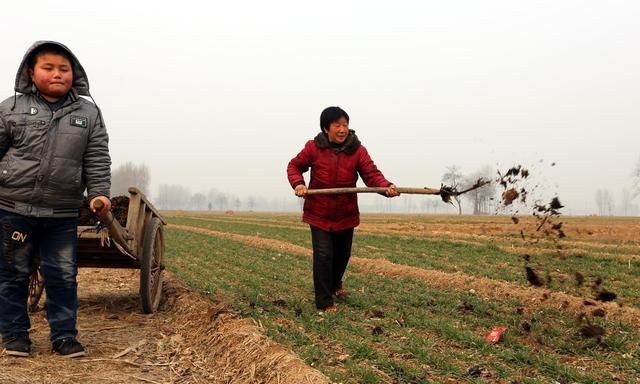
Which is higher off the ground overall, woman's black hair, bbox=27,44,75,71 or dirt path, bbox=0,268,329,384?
woman's black hair, bbox=27,44,75,71

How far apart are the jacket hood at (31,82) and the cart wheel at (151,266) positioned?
1.82m

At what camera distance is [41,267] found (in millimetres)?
4055

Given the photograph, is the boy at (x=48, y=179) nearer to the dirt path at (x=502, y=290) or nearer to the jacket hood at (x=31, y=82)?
the jacket hood at (x=31, y=82)

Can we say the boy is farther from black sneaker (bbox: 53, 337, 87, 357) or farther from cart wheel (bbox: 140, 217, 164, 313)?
cart wheel (bbox: 140, 217, 164, 313)

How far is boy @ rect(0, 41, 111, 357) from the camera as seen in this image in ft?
12.5

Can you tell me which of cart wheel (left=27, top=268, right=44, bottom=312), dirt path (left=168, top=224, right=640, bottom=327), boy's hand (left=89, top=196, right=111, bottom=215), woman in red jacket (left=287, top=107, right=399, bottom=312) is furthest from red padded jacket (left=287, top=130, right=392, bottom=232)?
cart wheel (left=27, top=268, right=44, bottom=312)

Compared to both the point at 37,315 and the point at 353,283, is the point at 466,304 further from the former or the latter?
the point at 37,315

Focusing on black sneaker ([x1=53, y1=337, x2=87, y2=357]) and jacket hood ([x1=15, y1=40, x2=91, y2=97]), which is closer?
jacket hood ([x1=15, y1=40, x2=91, y2=97])

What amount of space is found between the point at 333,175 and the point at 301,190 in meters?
0.51

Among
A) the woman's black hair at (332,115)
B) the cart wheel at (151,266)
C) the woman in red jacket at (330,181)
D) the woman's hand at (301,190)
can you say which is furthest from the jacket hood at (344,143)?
the cart wheel at (151,266)

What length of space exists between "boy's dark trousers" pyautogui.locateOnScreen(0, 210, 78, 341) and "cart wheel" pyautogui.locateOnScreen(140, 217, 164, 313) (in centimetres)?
123

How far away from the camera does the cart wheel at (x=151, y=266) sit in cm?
538

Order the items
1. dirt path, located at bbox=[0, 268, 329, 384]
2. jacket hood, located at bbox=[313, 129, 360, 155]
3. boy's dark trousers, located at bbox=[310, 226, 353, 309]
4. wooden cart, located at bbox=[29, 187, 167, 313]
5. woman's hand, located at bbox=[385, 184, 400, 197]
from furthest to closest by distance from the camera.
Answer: jacket hood, located at bbox=[313, 129, 360, 155]
boy's dark trousers, located at bbox=[310, 226, 353, 309]
woman's hand, located at bbox=[385, 184, 400, 197]
wooden cart, located at bbox=[29, 187, 167, 313]
dirt path, located at bbox=[0, 268, 329, 384]

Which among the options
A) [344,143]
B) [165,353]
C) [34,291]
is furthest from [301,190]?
[34,291]
